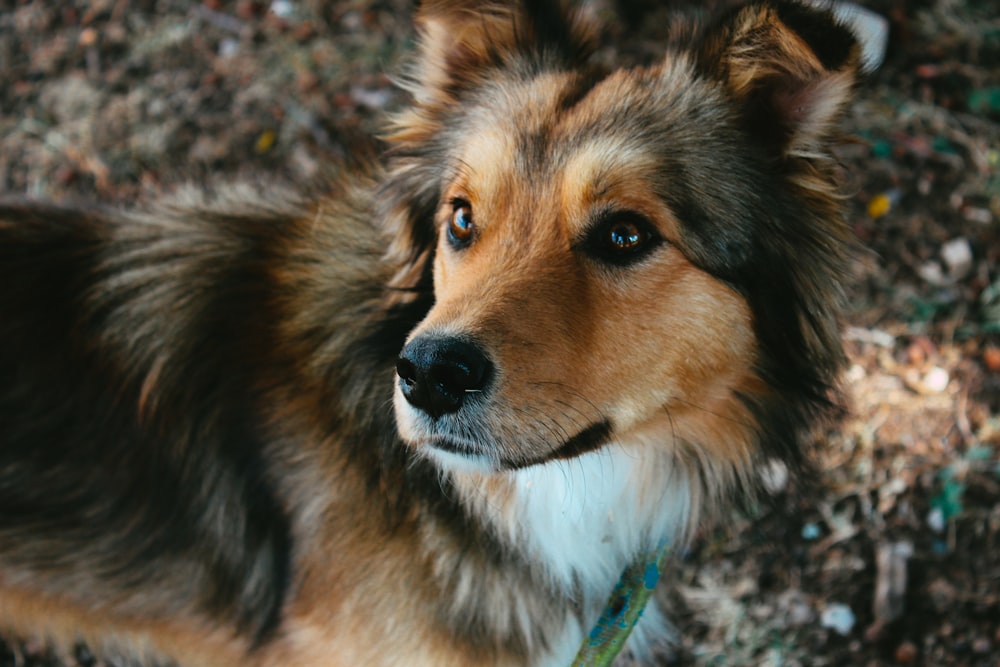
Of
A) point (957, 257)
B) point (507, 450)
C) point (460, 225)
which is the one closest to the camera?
point (507, 450)

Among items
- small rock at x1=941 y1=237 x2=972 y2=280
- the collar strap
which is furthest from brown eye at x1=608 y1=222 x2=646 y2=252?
small rock at x1=941 y1=237 x2=972 y2=280

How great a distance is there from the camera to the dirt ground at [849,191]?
324cm

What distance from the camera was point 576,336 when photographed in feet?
6.47

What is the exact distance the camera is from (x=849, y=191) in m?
3.92

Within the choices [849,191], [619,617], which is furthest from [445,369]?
[849,191]

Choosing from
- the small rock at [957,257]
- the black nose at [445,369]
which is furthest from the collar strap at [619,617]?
the small rock at [957,257]

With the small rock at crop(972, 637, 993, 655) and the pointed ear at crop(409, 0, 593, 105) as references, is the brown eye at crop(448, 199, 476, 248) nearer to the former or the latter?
the pointed ear at crop(409, 0, 593, 105)

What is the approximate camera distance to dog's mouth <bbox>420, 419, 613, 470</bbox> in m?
1.97

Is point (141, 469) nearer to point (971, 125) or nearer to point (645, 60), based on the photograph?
point (645, 60)

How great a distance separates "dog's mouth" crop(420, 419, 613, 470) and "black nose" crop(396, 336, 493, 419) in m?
0.11

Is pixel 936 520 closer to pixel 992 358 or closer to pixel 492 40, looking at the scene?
pixel 992 358

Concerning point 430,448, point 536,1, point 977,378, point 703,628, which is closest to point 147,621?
point 430,448

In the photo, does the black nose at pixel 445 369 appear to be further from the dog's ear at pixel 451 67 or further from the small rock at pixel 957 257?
the small rock at pixel 957 257

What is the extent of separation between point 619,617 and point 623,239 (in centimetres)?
107
